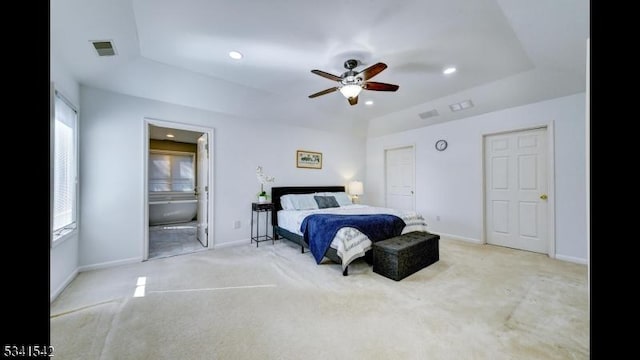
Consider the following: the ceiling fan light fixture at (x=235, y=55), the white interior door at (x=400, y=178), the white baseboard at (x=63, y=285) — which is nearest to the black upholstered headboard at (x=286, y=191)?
the white interior door at (x=400, y=178)

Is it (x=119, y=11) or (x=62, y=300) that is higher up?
(x=119, y=11)

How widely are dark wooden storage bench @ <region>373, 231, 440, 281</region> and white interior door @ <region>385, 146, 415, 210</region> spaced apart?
2.25 meters

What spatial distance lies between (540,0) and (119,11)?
11.7 ft

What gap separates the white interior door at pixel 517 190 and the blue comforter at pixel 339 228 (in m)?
2.01

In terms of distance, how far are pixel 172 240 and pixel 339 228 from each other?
11.2 ft

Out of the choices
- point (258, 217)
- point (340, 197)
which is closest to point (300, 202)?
point (258, 217)

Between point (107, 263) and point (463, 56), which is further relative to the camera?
point (107, 263)

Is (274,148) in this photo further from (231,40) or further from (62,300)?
(62,300)

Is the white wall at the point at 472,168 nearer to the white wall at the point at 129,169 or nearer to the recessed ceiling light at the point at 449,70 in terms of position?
the recessed ceiling light at the point at 449,70

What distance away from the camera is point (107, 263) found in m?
3.08

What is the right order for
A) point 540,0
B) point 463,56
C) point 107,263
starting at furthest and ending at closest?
point 107,263 → point 463,56 → point 540,0

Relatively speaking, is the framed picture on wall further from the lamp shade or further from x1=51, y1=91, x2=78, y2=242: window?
x1=51, y1=91, x2=78, y2=242: window
